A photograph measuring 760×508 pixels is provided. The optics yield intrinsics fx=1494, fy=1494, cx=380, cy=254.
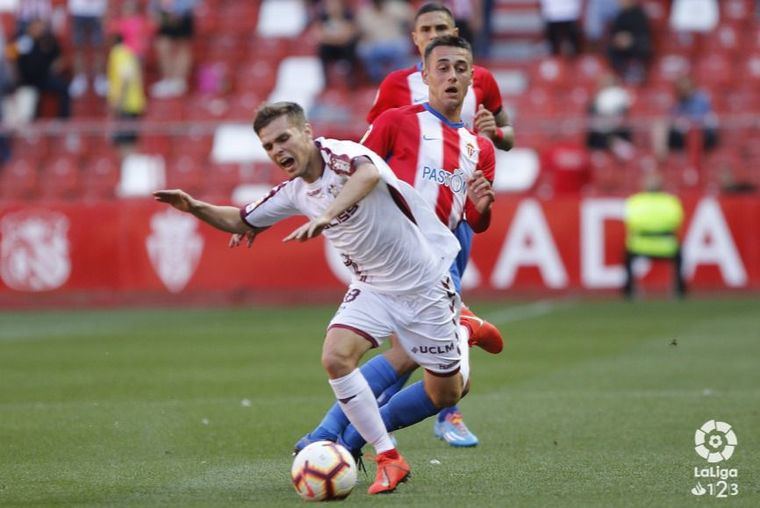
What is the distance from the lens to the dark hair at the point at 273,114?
6906mm

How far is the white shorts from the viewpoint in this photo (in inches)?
281

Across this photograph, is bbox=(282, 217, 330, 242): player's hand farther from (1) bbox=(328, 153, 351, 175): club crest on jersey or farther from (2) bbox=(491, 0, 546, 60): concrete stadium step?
(2) bbox=(491, 0, 546, 60): concrete stadium step

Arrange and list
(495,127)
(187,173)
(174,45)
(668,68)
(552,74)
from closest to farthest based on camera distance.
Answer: (495,127)
(187,173)
(668,68)
(552,74)
(174,45)

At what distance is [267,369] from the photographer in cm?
1317

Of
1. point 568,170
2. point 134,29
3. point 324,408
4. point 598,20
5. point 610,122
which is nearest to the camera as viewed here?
point 324,408

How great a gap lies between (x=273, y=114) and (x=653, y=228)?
12.5m

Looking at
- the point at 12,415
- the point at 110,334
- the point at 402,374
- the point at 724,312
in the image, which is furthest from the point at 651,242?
the point at 402,374

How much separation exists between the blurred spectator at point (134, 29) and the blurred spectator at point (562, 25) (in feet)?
20.4

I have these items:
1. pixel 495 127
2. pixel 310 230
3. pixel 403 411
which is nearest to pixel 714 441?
pixel 403 411

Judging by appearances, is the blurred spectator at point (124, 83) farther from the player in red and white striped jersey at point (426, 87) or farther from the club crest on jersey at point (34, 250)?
the player in red and white striped jersey at point (426, 87)

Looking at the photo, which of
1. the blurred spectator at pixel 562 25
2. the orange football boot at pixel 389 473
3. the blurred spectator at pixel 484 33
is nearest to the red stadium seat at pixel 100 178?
the blurred spectator at pixel 484 33

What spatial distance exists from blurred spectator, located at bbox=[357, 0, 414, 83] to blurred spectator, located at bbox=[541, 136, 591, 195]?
3278mm

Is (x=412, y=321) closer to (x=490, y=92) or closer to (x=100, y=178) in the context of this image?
(x=490, y=92)

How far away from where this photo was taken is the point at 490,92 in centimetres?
899
